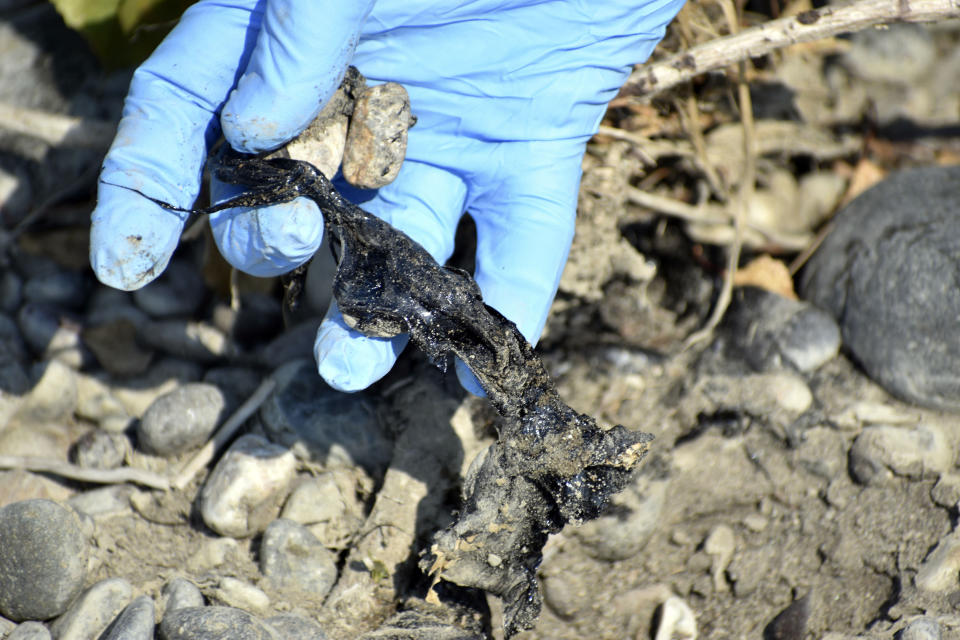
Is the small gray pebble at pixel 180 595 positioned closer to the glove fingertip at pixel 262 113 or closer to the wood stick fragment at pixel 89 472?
the wood stick fragment at pixel 89 472

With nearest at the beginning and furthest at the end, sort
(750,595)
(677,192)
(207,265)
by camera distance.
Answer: (750,595) → (207,265) → (677,192)

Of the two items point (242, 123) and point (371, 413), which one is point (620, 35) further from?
point (371, 413)

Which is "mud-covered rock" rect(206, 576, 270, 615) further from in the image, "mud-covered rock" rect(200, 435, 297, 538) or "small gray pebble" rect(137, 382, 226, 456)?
"small gray pebble" rect(137, 382, 226, 456)

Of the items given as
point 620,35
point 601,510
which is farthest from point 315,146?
point 601,510

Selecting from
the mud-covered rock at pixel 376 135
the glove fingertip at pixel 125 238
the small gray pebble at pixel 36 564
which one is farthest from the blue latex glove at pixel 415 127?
the small gray pebble at pixel 36 564

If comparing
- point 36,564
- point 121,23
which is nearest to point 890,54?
point 121,23

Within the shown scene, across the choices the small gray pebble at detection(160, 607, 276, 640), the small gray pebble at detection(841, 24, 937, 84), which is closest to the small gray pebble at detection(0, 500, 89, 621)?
the small gray pebble at detection(160, 607, 276, 640)
